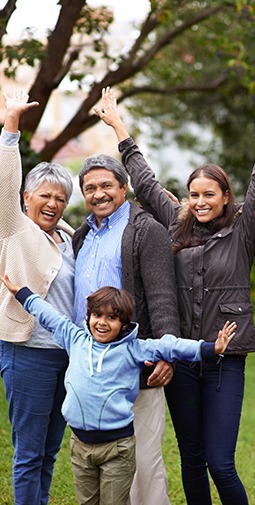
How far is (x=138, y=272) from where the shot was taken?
14.1ft

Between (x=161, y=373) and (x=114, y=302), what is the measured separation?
0.42 m

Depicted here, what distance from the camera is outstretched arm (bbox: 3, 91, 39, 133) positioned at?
13.5 ft

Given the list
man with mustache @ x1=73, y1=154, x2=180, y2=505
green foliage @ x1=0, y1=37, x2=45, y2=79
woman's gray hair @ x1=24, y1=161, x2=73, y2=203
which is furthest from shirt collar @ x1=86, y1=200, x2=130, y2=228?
green foliage @ x1=0, y1=37, x2=45, y2=79

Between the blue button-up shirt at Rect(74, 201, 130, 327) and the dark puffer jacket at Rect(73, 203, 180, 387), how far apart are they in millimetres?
47

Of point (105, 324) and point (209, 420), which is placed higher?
point (105, 324)

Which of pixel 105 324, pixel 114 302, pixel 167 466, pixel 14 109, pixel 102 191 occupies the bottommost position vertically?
pixel 167 466

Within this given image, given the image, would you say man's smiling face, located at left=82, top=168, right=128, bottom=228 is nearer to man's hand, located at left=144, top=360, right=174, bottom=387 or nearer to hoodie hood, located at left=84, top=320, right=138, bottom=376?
hoodie hood, located at left=84, top=320, right=138, bottom=376

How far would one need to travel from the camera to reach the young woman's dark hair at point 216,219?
4348 mm

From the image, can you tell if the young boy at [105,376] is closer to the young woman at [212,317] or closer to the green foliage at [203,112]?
the young woman at [212,317]

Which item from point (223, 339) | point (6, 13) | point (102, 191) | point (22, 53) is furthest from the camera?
point (22, 53)

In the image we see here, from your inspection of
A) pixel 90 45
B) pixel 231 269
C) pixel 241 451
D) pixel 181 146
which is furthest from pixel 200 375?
pixel 181 146

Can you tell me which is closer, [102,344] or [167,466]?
[102,344]

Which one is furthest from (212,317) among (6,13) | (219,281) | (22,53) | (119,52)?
(119,52)

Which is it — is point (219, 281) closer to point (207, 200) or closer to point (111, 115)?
point (207, 200)
